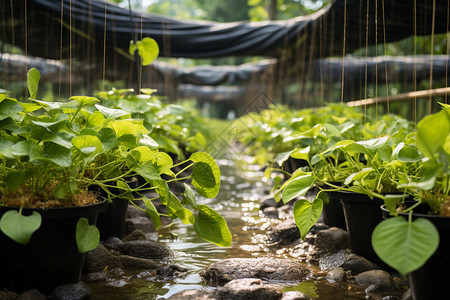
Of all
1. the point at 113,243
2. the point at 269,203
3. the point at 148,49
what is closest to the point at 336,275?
the point at 113,243

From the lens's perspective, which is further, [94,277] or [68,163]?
[94,277]

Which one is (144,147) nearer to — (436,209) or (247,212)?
(436,209)

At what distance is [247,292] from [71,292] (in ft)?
1.72

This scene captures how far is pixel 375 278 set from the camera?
4.90ft

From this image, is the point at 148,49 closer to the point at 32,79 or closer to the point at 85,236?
the point at 32,79

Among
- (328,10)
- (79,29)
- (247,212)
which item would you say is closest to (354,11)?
(328,10)

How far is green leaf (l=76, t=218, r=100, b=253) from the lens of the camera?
1238 millimetres

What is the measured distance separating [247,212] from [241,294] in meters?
1.66

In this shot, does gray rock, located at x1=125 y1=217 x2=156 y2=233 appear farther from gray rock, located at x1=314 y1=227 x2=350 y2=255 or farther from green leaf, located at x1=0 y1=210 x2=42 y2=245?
green leaf, located at x1=0 y1=210 x2=42 y2=245

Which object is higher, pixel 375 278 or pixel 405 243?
pixel 405 243

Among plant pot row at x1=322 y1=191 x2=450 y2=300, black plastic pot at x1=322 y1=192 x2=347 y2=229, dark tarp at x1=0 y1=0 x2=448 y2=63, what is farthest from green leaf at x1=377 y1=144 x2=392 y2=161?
dark tarp at x1=0 y1=0 x2=448 y2=63

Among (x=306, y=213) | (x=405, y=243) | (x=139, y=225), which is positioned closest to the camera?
(x=405, y=243)

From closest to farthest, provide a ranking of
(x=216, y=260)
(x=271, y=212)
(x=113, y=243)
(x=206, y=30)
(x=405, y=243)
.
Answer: (x=405, y=243)
(x=216, y=260)
(x=113, y=243)
(x=271, y=212)
(x=206, y=30)

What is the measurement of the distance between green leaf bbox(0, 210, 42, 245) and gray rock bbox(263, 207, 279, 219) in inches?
71.3
